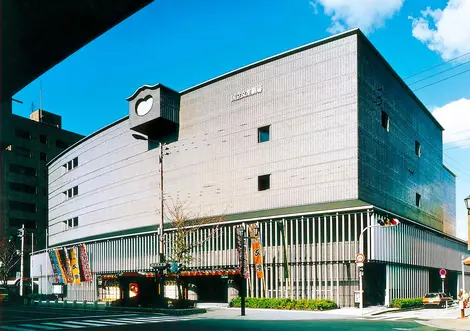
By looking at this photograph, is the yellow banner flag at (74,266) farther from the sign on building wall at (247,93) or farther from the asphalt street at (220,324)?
the asphalt street at (220,324)

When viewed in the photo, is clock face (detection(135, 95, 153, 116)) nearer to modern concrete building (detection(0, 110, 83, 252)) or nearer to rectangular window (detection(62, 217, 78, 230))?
rectangular window (detection(62, 217, 78, 230))

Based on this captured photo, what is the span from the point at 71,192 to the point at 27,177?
97.9 feet

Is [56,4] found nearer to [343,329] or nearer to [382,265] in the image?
[343,329]

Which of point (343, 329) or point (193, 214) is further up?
point (193, 214)

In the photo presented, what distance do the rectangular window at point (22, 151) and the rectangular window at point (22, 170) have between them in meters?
2.70

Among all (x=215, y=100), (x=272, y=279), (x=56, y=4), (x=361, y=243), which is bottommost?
(x=272, y=279)

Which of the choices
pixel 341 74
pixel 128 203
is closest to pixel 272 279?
pixel 341 74

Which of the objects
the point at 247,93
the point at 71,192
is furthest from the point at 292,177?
the point at 71,192

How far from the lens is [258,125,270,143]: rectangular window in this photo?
46034mm

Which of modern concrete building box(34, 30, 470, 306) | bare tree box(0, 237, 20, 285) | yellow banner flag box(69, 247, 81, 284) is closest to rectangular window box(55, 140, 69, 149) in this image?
bare tree box(0, 237, 20, 285)

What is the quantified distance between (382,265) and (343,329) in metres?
22.1

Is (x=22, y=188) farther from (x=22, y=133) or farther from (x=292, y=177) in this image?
(x=292, y=177)

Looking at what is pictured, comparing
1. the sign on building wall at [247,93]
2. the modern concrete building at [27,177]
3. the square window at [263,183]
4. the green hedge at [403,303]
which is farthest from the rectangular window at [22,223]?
the green hedge at [403,303]

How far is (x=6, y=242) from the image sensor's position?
78.6 metres
